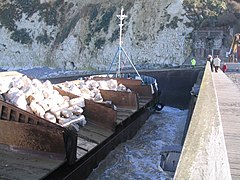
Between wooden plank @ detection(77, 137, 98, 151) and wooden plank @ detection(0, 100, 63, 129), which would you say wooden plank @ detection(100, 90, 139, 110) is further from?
wooden plank @ detection(0, 100, 63, 129)

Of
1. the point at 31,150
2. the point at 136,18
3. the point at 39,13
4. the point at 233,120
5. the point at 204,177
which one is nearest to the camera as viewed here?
the point at 204,177

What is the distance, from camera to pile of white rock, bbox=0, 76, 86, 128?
8.89 metres

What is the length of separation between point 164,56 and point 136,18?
19.7 feet

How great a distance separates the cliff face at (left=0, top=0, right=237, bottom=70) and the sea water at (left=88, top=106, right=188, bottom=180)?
1642 cm

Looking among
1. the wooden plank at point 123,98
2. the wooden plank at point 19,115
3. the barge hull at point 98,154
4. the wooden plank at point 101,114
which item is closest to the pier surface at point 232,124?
the wooden plank at point 101,114

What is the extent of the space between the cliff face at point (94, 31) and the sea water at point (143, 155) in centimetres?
1642

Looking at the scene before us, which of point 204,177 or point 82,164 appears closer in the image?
point 204,177

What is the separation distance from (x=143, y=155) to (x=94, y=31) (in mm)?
28174

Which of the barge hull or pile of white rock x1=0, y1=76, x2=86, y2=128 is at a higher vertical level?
pile of white rock x1=0, y1=76, x2=86, y2=128

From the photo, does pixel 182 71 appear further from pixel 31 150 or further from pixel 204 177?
pixel 204 177

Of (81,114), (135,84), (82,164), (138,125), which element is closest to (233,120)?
(82,164)

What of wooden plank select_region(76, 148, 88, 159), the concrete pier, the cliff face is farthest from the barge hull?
the cliff face

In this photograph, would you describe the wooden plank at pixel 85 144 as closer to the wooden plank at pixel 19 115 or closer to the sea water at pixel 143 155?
the sea water at pixel 143 155

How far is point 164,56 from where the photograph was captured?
32.6 m
